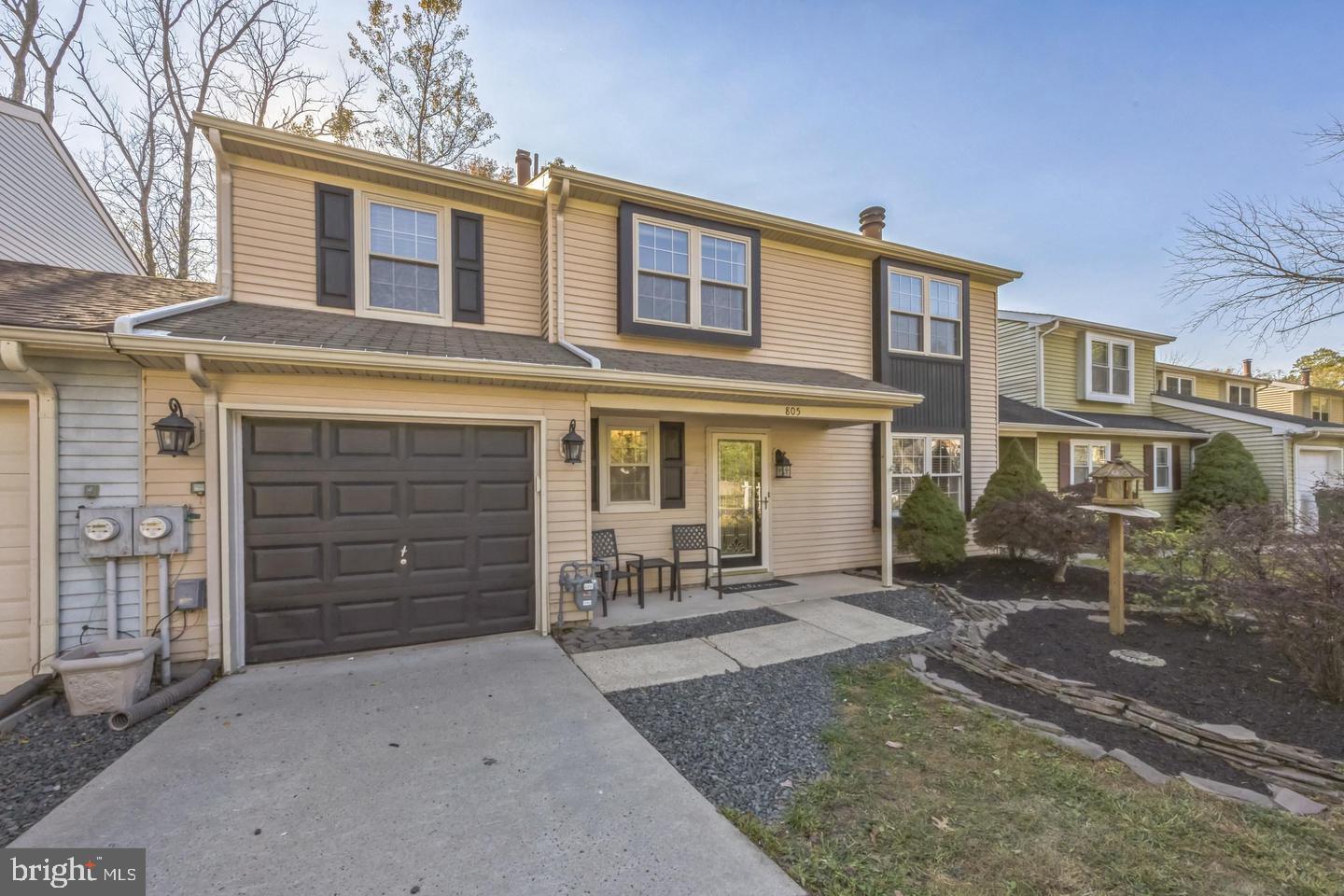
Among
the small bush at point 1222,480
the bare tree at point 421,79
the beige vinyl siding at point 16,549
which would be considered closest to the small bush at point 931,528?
the small bush at point 1222,480

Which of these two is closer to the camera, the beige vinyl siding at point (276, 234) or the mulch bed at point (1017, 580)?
the beige vinyl siding at point (276, 234)

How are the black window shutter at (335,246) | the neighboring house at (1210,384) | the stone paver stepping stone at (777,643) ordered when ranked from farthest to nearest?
the neighboring house at (1210,384), the black window shutter at (335,246), the stone paver stepping stone at (777,643)

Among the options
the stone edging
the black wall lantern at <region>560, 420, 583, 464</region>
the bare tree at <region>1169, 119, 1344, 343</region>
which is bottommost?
the stone edging

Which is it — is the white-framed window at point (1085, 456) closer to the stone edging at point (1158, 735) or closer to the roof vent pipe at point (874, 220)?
the roof vent pipe at point (874, 220)

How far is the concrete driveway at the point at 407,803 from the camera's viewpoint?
207cm

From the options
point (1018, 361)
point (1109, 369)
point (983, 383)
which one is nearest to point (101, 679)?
point (983, 383)

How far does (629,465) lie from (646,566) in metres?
1.34

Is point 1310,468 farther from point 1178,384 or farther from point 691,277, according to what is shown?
point 691,277

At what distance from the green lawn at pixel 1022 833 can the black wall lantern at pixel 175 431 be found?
472 centimetres

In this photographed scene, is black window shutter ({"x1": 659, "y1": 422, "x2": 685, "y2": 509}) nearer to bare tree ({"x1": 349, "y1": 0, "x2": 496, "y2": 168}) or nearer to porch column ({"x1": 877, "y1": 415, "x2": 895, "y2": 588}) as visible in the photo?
porch column ({"x1": 877, "y1": 415, "x2": 895, "y2": 588})

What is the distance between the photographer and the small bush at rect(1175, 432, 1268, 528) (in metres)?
12.4

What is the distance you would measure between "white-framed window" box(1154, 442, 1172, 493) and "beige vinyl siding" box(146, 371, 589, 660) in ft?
50.7

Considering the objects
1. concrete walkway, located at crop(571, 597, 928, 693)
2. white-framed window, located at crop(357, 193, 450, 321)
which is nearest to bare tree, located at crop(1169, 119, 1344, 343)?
concrete walkway, located at crop(571, 597, 928, 693)

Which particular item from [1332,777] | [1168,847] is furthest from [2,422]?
[1332,777]
